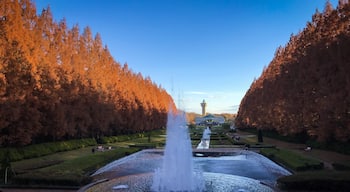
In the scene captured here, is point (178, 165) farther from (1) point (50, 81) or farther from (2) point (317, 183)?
(1) point (50, 81)

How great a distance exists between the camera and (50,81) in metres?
21.9

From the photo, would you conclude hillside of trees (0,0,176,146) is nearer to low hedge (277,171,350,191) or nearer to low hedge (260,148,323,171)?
low hedge (277,171,350,191)

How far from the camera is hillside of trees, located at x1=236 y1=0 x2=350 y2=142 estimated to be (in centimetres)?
1803

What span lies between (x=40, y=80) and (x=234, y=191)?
15.3 metres

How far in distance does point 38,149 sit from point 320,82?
18089mm

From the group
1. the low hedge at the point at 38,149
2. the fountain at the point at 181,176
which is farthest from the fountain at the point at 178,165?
the low hedge at the point at 38,149

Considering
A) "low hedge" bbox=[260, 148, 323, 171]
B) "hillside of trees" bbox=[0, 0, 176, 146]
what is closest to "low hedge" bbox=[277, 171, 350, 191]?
"low hedge" bbox=[260, 148, 323, 171]

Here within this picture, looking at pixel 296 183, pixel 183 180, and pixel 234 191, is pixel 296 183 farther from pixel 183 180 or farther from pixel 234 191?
pixel 183 180

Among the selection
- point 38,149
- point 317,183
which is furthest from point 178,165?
point 38,149

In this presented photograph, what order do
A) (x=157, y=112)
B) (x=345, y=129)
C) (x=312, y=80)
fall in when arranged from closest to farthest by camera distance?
(x=345, y=129) < (x=312, y=80) < (x=157, y=112)

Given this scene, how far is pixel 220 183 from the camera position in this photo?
11875 millimetres

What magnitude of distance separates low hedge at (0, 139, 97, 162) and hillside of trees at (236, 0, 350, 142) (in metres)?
16.9

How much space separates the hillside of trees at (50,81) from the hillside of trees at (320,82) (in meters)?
10.6

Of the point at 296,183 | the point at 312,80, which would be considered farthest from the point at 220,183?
the point at 312,80
